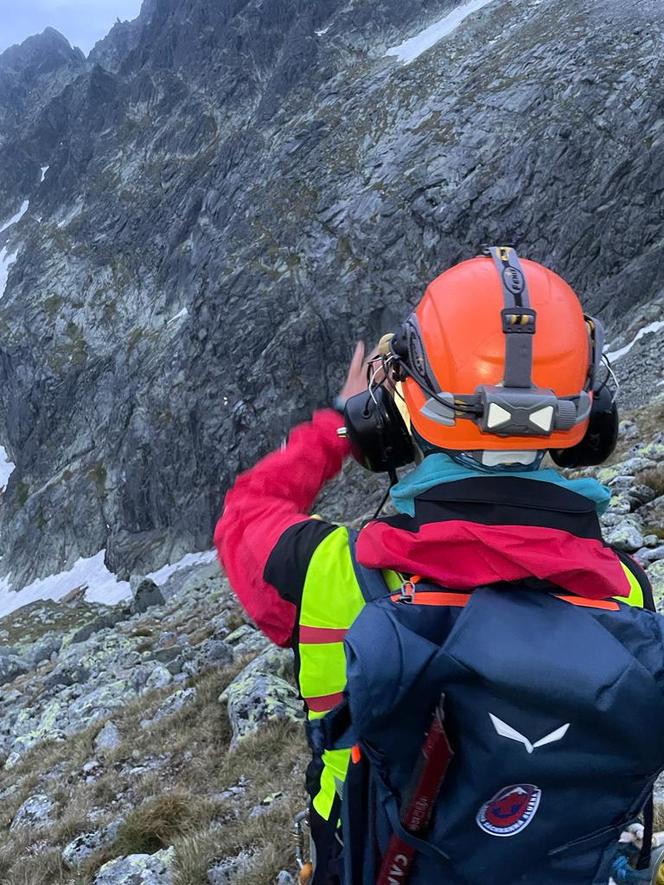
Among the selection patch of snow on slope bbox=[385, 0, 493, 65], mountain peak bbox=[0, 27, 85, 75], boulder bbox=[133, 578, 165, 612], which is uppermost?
mountain peak bbox=[0, 27, 85, 75]

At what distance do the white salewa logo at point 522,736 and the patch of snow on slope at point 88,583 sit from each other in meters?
45.1

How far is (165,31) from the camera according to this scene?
98375 mm

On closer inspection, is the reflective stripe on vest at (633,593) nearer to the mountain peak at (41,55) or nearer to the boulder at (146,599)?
the boulder at (146,599)

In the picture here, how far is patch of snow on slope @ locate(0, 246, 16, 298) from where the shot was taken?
89875 mm

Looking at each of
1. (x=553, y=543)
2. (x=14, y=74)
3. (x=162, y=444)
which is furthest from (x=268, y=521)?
(x=14, y=74)

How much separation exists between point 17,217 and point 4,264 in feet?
53.8

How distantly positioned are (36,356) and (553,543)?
3285 inches

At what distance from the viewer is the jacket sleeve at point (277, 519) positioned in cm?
207

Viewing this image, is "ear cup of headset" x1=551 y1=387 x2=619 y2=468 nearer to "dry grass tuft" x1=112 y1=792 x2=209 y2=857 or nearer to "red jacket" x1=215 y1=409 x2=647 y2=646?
"red jacket" x1=215 y1=409 x2=647 y2=646

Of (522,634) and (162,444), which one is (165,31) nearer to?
(162,444)

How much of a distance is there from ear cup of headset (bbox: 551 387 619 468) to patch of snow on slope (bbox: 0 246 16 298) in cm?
10173

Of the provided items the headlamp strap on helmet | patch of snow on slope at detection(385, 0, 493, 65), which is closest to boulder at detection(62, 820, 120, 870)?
the headlamp strap on helmet

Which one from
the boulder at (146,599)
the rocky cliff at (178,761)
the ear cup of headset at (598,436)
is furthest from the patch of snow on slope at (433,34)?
the ear cup of headset at (598,436)

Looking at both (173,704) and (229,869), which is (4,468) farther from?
(229,869)
